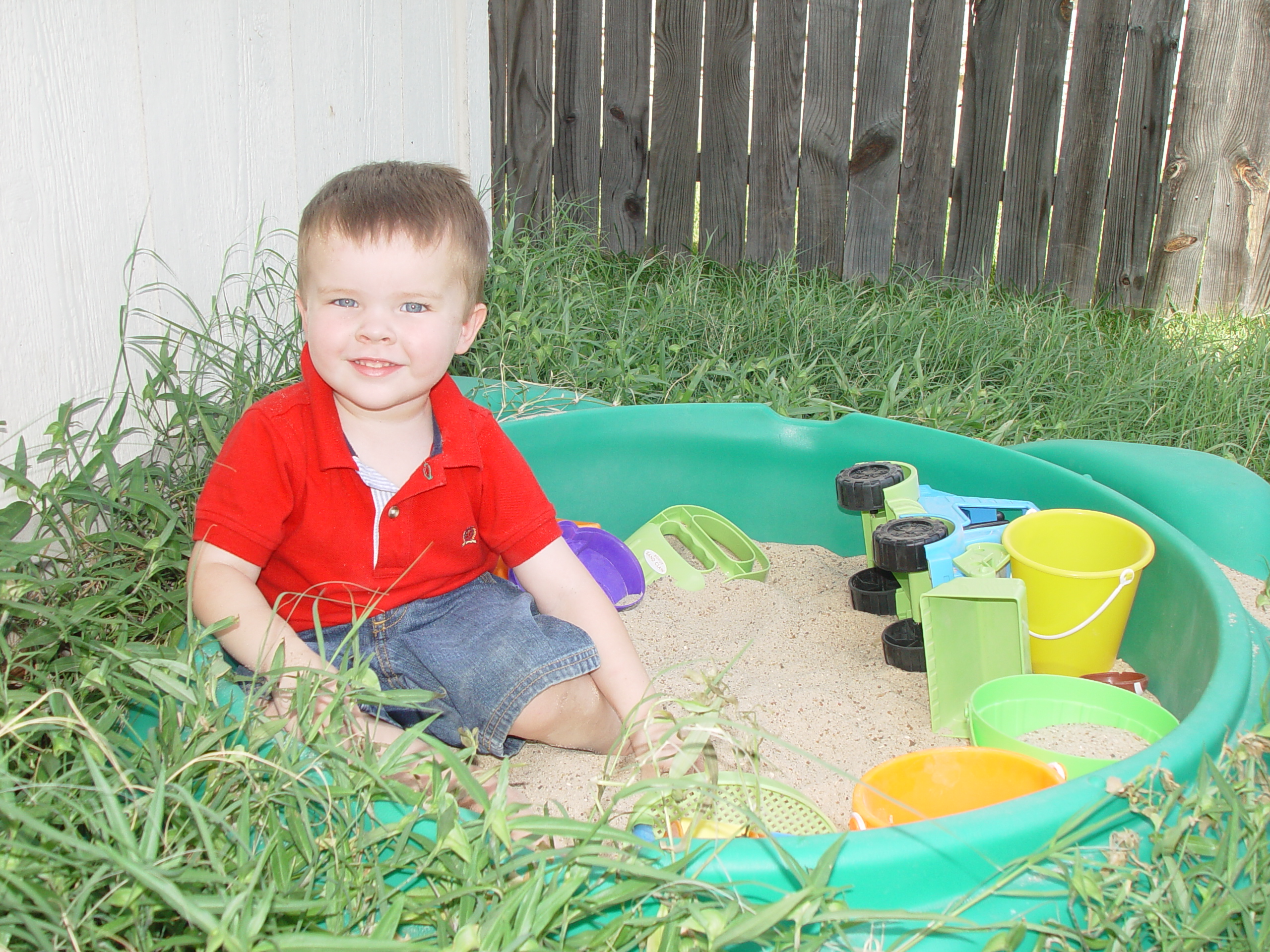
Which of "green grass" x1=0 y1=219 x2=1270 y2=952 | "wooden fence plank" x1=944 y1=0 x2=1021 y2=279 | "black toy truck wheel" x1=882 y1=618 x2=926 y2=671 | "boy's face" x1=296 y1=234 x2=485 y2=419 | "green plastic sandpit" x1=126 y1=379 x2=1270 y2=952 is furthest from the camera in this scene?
"wooden fence plank" x1=944 y1=0 x2=1021 y2=279

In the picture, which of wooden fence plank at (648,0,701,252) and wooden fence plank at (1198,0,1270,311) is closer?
wooden fence plank at (1198,0,1270,311)

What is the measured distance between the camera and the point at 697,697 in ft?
3.03

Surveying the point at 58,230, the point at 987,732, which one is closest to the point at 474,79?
the point at 58,230

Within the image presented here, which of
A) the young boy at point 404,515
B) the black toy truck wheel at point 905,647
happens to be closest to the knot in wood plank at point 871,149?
the black toy truck wheel at point 905,647

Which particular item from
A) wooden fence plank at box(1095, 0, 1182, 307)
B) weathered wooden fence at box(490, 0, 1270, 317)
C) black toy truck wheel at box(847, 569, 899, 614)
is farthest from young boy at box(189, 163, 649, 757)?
wooden fence plank at box(1095, 0, 1182, 307)

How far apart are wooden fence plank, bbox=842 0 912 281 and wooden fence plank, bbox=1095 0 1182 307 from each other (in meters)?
0.62

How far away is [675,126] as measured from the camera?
3238mm

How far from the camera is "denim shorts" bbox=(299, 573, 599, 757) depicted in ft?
3.89

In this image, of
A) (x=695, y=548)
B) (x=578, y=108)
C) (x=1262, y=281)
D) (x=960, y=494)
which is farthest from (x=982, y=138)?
(x=695, y=548)

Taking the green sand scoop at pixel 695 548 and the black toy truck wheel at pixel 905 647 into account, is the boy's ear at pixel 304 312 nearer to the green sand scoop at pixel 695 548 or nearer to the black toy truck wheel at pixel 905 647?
the green sand scoop at pixel 695 548

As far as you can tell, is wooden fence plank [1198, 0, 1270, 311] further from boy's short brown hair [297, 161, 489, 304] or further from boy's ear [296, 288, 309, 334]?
boy's ear [296, 288, 309, 334]

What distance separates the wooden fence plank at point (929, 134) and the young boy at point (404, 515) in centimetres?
221

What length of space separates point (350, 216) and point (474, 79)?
1.63 metres

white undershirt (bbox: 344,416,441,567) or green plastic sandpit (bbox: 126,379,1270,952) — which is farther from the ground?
white undershirt (bbox: 344,416,441,567)
